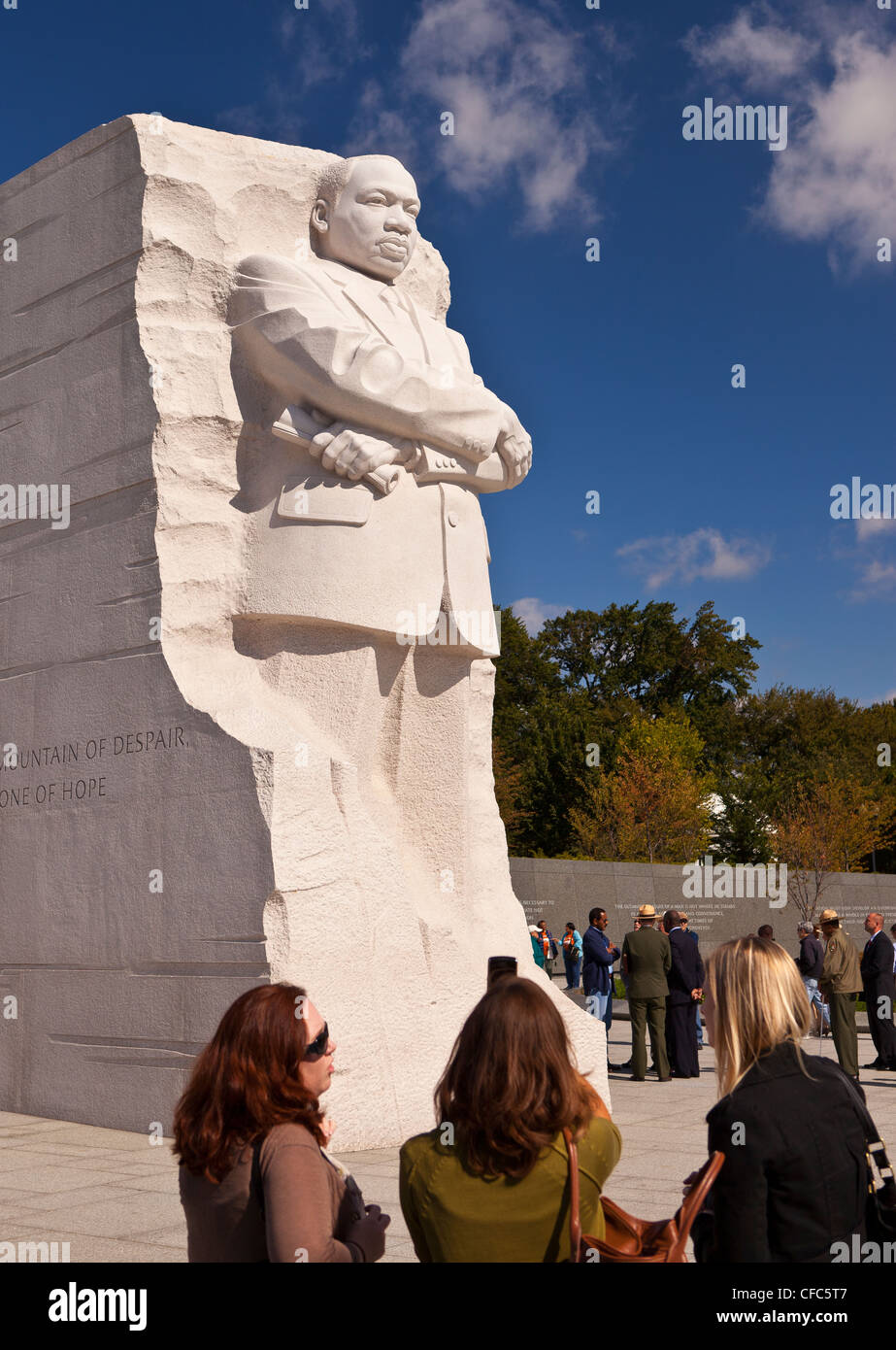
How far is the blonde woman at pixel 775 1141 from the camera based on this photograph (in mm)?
2432

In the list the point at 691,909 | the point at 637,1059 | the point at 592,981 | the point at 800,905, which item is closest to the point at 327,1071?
the point at 637,1059

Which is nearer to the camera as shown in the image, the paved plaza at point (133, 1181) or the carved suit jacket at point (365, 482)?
the paved plaza at point (133, 1181)

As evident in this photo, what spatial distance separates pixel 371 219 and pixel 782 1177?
21.5 feet

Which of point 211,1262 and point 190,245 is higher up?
point 190,245

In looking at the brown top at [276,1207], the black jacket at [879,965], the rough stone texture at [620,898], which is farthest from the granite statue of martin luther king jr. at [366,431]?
the rough stone texture at [620,898]

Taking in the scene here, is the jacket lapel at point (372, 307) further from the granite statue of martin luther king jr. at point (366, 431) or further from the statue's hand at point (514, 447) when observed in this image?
the statue's hand at point (514, 447)

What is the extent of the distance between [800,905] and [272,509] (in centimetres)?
2503

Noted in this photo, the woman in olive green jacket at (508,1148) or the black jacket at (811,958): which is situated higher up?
the woman in olive green jacket at (508,1148)

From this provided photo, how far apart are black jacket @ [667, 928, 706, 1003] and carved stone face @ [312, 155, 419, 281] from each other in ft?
19.2

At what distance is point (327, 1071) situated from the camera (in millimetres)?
2609

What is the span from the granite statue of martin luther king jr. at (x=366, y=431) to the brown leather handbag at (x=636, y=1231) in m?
5.15

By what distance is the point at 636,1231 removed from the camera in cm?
239

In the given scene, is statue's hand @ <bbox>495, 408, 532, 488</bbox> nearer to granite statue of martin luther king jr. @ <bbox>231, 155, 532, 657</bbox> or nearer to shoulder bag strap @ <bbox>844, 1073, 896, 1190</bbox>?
granite statue of martin luther king jr. @ <bbox>231, 155, 532, 657</bbox>

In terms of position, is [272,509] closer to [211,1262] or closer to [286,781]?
[286,781]
